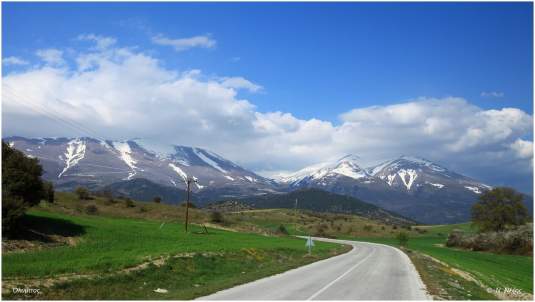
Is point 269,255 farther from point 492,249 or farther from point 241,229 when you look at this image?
point 492,249

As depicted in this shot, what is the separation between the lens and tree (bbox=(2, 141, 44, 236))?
4112 cm

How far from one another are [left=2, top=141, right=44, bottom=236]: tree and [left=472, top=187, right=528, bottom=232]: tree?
314 ft

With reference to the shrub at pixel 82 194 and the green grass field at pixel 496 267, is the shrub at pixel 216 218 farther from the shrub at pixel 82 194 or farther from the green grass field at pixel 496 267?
the green grass field at pixel 496 267

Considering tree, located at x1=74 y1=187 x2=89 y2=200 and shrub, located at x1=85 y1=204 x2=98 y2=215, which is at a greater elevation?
tree, located at x1=74 y1=187 x2=89 y2=200

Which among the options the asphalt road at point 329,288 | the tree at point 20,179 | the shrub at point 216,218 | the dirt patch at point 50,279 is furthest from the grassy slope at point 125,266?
the shrub at point 216,218

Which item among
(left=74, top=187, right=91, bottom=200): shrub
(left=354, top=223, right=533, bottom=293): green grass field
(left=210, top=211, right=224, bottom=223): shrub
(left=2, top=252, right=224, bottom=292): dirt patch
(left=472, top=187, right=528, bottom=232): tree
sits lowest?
(left=354, top=223, right=533, bottom=293): green grass field

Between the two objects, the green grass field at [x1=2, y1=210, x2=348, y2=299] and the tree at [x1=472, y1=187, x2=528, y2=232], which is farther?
the tree at [x1=472, y1=187, x2=528, y2=232]

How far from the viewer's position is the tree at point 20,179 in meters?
41.1

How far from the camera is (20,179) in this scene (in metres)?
45.6

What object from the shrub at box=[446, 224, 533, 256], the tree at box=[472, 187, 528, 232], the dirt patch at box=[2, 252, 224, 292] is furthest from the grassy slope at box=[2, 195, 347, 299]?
the tree at box=[472, 187, 528, 232]

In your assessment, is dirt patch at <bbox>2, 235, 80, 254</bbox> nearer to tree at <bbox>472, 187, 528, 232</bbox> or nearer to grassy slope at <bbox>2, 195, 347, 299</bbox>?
grassy slope at <bbox>2, 195, 347, 299</bbox>

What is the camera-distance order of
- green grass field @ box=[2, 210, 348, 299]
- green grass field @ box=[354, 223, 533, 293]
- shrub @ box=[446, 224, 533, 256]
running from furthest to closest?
1. shrub @ box=[446, 224, 533, 256]
2. green grass field @ box=[354, 223, 533, 293]
3. green grass field @ box=[2, 210, 348, 299]

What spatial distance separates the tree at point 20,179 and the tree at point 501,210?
314 ft

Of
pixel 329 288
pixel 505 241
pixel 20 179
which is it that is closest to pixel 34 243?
pixel 20 179
